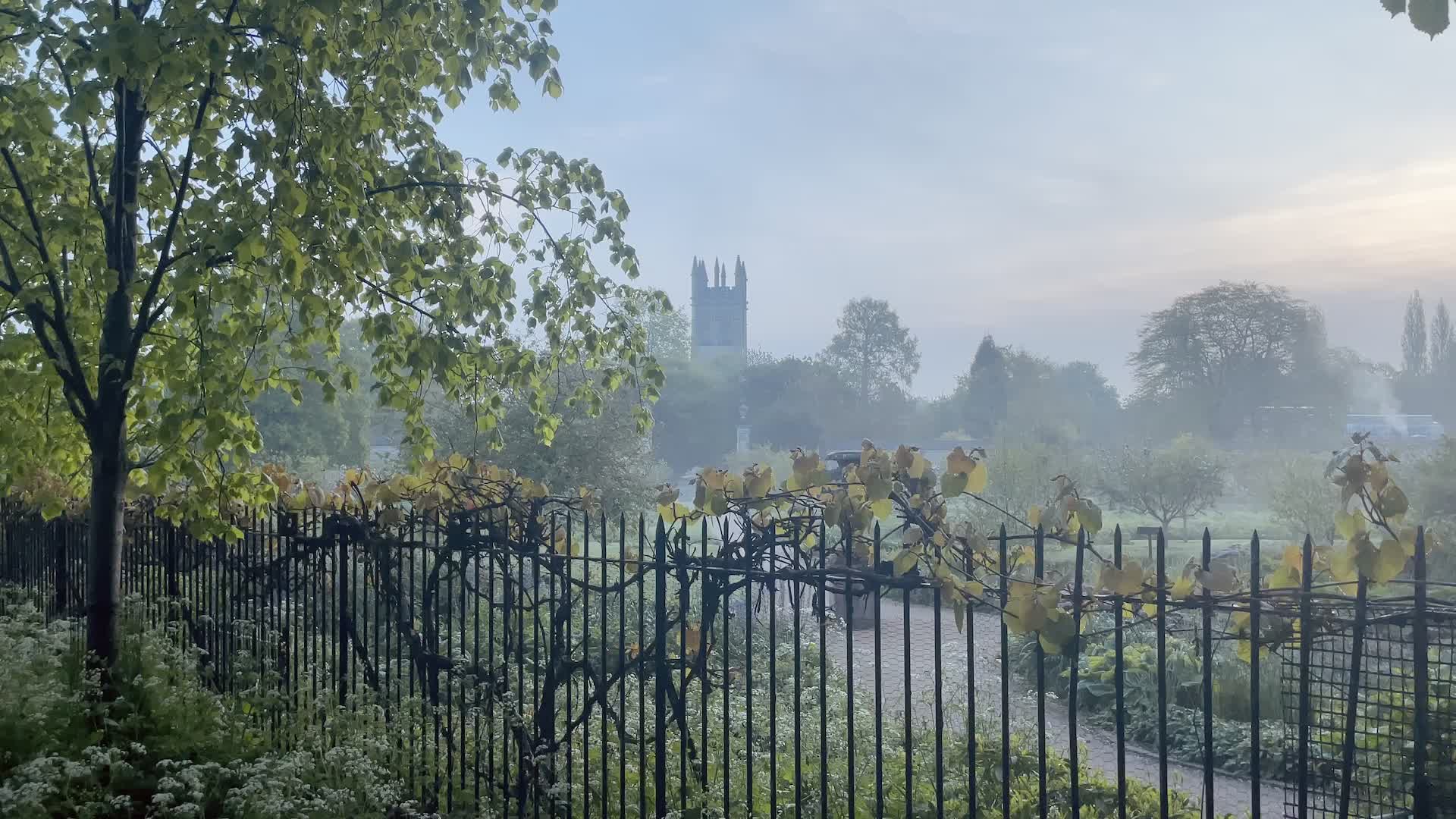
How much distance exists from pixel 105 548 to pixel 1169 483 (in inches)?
1241

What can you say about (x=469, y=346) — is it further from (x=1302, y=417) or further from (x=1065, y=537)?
(x=1302, y=417)

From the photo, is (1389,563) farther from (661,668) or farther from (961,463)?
(661,668)

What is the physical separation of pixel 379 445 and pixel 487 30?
2183 inches

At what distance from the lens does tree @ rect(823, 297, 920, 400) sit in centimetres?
7469

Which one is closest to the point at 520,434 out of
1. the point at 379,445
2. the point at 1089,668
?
the point at 1089,668

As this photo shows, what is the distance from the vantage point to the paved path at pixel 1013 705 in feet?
25.7

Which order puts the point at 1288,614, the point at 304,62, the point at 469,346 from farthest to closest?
the point at 469,346, the point at 304,62, the point at 1288,614

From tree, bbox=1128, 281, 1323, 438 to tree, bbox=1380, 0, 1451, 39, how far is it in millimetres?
57705

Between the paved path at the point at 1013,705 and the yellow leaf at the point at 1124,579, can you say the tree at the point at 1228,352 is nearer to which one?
the paved path at the point at 1013,705

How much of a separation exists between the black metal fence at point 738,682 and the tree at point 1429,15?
1281mm

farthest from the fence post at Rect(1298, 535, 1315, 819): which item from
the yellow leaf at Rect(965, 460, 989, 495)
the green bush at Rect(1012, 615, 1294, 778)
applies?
the green bush at Rect(1012, 615, 1294, 778)

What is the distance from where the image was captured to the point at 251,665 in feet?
20.9

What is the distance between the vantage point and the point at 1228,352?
6016cm

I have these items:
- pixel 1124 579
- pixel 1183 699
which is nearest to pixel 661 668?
pixel 1124 579
